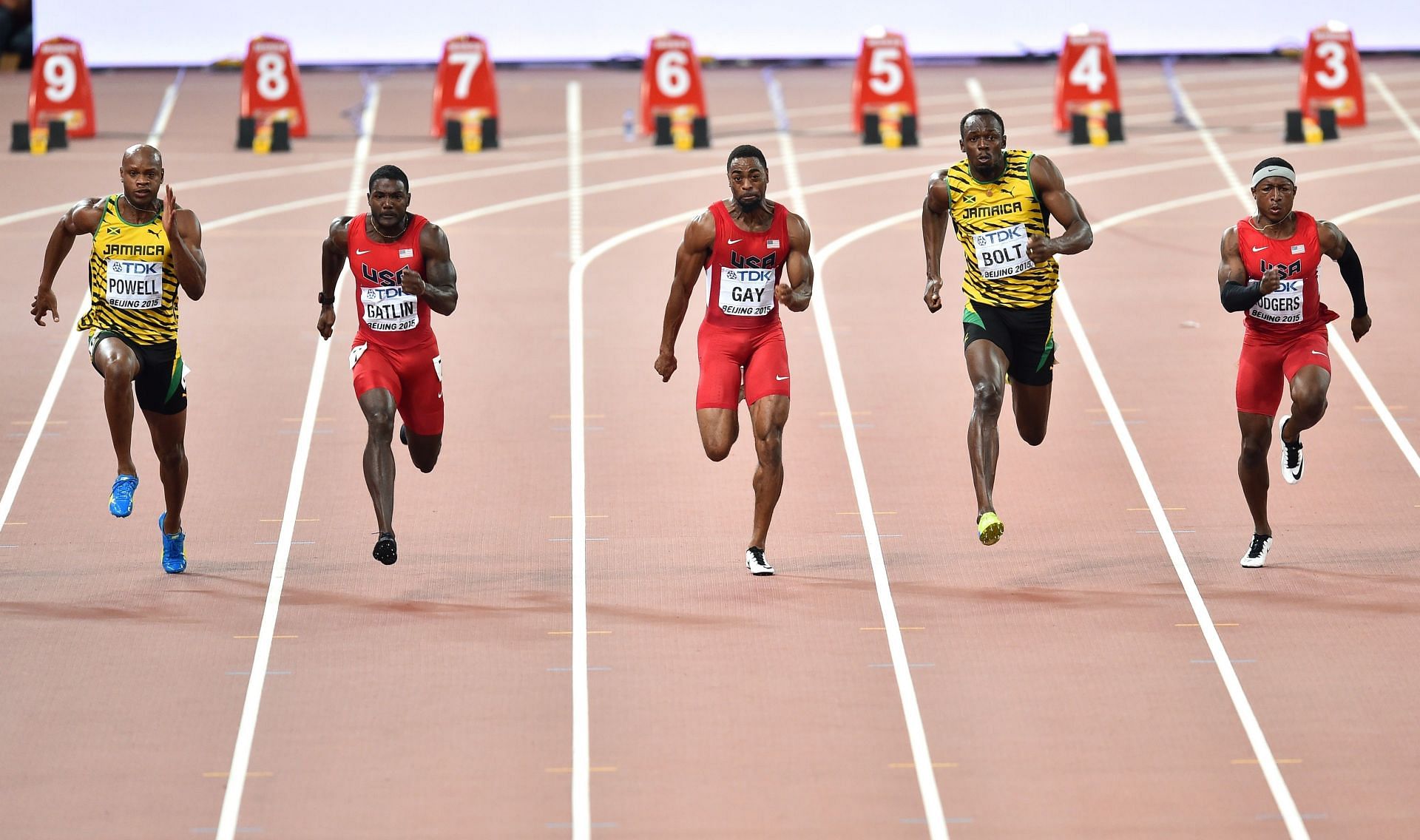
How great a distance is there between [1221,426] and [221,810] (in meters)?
6.22

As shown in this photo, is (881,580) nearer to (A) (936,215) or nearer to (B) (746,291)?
(B) (746,291)

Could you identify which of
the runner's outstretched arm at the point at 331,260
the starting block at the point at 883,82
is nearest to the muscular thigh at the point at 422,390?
the runner's outstretched arm at the point at 331,260

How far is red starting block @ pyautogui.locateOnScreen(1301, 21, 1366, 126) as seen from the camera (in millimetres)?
18531

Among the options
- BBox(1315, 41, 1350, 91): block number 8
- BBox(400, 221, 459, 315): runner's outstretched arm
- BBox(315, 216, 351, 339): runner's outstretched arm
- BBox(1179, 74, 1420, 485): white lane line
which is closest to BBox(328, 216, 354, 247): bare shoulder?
BBox(315, 216, 351, 339): runner's outstretched arm

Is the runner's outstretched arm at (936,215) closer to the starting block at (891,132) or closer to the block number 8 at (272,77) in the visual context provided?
the starting block at (891,132)

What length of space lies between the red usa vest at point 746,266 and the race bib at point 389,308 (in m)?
1.27

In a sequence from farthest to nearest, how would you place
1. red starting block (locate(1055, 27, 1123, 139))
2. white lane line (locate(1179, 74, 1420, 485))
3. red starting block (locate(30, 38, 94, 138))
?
1. red starting block (locate(1055, 27, 1123, 139))
2. red starting block (locate(30, 38, 94, 138))
3. white lane line (locate(1179, 74, 1420, 485))

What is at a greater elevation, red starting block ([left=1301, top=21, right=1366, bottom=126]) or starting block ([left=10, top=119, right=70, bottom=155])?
red starting block ([left=1301, top=21, right=1366, bottom=126])

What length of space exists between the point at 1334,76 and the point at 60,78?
1159cm

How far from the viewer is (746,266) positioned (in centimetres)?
856

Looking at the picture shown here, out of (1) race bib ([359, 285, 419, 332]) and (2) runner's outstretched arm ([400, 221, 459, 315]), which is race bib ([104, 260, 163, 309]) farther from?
(2) runner's outstretched arm ([400, 221, 459, 315])

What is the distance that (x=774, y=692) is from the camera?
7.38 m

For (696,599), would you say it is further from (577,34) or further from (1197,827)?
(577,34)

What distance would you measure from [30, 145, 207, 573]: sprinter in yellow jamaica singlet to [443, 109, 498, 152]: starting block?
30.6 feet
